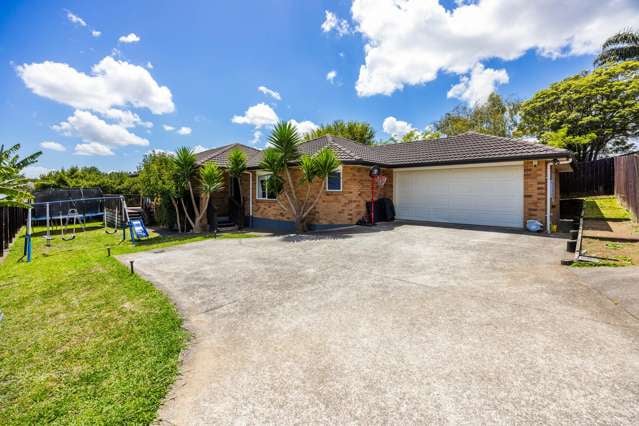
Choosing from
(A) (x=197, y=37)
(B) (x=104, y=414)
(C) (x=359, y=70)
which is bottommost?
(B) (x=104, y=414)

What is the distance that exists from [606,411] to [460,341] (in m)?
1.22

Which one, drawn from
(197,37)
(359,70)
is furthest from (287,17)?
(359,70)

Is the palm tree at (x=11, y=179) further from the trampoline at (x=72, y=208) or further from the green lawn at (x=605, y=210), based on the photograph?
the green lawn at (x=605, y=210)

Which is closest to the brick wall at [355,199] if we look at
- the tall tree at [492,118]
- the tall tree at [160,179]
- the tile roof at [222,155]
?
the tile roof at [222,155]

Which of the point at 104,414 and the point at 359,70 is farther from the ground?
the point at 359,70

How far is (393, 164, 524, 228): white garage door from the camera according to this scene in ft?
37.2

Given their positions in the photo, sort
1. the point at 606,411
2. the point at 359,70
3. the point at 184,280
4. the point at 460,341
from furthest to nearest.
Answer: the point at 359,70
the point at 184,280
the point at 460,341
the point at 606,411

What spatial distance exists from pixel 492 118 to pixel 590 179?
11.6 metres

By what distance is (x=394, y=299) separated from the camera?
15.0ft

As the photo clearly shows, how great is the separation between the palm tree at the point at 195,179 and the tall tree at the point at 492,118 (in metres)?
26.2

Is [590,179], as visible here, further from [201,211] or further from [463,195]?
[201,211]

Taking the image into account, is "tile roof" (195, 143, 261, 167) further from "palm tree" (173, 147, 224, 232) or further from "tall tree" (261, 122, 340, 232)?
"tall tree" (261, 122, 340, 232)

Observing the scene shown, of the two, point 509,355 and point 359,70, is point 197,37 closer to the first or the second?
point 359,70

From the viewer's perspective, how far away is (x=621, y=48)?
22.0m
